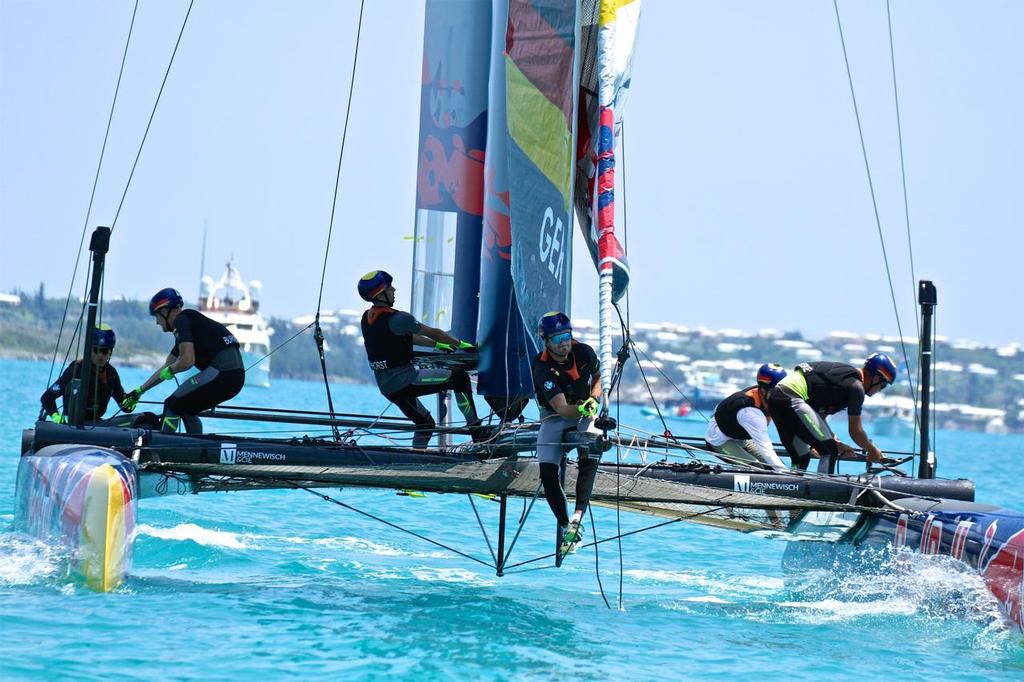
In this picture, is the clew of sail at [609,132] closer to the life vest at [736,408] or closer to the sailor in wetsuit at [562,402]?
the sailor in wetsuit at [562,402]

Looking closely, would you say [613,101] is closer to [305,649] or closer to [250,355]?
[305,649]

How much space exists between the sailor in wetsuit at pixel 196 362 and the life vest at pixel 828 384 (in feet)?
12.4

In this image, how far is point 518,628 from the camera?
7.45m

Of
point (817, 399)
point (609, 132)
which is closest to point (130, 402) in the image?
point (609, 132)

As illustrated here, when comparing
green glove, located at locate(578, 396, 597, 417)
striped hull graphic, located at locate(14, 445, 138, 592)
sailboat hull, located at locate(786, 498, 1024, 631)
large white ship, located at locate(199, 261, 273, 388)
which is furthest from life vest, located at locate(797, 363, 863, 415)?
large white ship, located at locate(199, 261, 273, 388)

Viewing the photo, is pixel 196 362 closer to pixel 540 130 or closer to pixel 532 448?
pixel 532 448

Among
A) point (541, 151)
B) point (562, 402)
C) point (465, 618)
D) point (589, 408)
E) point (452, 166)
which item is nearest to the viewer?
point (589, 408)

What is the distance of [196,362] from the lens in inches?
347

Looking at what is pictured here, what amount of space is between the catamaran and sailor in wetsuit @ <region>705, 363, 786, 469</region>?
51 cm

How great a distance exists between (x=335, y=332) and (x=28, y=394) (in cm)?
7835

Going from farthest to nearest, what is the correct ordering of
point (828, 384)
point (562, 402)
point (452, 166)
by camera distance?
point (452, 166)
point (828, 384)
point (562, 402)

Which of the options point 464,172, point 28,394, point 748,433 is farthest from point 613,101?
point 28,394

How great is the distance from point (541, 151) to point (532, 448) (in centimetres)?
173

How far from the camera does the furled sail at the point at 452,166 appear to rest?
9.86 m
